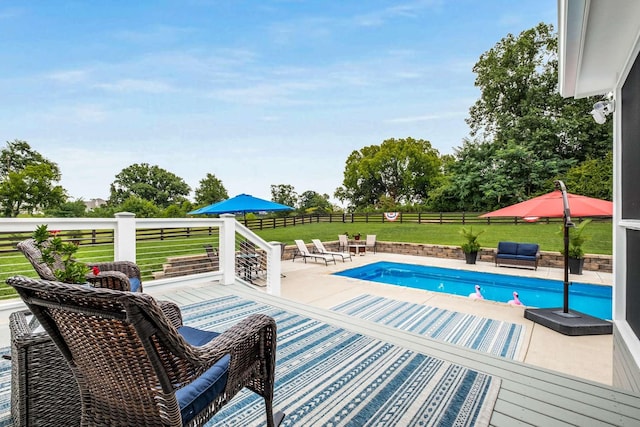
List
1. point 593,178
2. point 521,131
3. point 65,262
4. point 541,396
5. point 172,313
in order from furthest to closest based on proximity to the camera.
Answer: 1. point 521,131
2. point 593,178
3. point 541,396
4. point 172,313
5. point 65,262

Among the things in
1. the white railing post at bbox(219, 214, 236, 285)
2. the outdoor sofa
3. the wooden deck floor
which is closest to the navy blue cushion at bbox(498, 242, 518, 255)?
the outdoor sofa

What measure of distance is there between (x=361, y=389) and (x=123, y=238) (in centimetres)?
331

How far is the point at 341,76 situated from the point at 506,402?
47.0 ft

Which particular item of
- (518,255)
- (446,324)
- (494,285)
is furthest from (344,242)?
(446,324)

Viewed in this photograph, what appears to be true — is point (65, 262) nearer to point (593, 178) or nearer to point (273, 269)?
point (273, 269)

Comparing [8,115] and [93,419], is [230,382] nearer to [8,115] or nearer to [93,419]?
[93,419]

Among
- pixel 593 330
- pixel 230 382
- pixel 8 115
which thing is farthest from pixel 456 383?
pixel 8 115

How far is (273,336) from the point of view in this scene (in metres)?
1.47

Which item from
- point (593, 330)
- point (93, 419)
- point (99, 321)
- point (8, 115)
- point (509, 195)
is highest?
point (8, 115)

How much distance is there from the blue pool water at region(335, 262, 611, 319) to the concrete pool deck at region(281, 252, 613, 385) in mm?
289

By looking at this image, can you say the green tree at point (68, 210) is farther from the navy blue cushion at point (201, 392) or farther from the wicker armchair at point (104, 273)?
A: the navy blue cushion at point (201, 392)

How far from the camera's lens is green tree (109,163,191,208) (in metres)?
28.7

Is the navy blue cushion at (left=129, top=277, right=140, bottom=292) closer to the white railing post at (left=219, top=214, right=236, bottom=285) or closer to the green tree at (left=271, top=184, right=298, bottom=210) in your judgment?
the white railing post at (left=219, top=214, right=236, bottom=285)

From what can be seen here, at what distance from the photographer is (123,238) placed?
385cm
